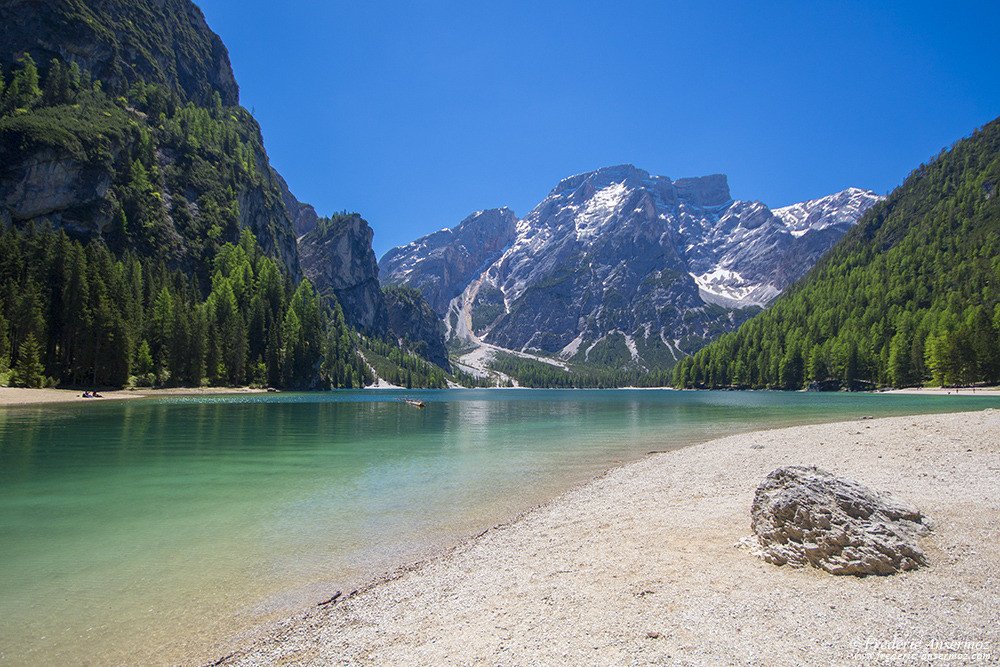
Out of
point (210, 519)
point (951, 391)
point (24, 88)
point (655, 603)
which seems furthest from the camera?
point (24, 88)

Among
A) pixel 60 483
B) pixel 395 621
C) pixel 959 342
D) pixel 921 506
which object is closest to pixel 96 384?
pixel 60 483

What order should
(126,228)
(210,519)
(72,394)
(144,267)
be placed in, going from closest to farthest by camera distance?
(210,519), (72,394), (144,267), (126,228)

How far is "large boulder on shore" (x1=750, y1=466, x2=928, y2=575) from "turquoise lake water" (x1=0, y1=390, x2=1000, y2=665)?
8.38 m

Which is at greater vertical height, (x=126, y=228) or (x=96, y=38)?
(x=96, y=38)

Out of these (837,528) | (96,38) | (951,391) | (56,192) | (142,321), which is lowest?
(951,391)

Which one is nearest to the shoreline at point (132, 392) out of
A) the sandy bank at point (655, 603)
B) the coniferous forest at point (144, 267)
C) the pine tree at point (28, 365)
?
the pine tree at point (28, 365)

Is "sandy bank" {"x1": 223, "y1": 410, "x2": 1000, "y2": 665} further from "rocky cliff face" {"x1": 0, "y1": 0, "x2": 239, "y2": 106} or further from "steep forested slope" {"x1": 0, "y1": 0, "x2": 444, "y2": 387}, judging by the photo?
"rocky cliff face" {"x1": 0, "y1": 0, "x2": 239, "y2": 106}

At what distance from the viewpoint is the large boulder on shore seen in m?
8.69

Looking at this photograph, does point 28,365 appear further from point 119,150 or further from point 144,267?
point 119,150

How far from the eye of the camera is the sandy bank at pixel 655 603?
21.3 feet

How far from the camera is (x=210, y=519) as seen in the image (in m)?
15.2

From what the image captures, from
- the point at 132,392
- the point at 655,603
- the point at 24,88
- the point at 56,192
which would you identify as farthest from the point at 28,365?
the point at 24,88

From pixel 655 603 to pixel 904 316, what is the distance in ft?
538

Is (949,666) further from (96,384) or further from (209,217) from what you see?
(209,217)
